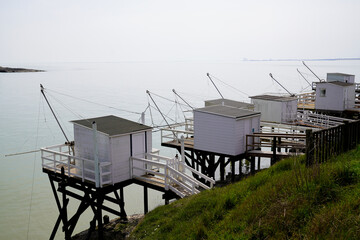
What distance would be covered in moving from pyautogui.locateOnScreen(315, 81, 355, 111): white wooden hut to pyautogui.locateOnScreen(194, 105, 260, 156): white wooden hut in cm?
1715

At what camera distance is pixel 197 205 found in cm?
1077

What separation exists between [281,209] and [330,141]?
4.45m

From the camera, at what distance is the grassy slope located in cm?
656

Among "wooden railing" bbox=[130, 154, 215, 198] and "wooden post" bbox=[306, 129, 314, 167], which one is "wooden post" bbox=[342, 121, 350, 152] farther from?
"wooden railing" bbox=[130, 154, 215, 198]

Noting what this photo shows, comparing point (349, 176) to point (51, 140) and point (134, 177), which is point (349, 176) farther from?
point (51, 140)

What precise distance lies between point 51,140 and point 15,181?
14.9 meters

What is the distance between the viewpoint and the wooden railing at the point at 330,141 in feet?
32.1

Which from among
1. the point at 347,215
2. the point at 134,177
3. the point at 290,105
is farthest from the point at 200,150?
the point at 347,215

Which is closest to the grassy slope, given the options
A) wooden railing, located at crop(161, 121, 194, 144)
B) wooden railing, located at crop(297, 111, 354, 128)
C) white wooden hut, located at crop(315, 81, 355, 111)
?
wooden railing, located at crop(161, 121, 194, 144)

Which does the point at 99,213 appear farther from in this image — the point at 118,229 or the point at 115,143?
the point at 115,143

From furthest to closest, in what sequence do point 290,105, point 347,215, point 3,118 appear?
point 3,118 < point 290,105 < point 347,215

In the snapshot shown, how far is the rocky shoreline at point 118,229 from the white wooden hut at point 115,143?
2611mm

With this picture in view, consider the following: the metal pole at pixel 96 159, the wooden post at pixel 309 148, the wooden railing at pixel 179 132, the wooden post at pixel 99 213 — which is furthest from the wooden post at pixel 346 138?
the wooden railing at pixel 179 132

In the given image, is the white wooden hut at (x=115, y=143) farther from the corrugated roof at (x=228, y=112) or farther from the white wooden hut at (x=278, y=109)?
the white wooden hut at (x=278, y=109)
